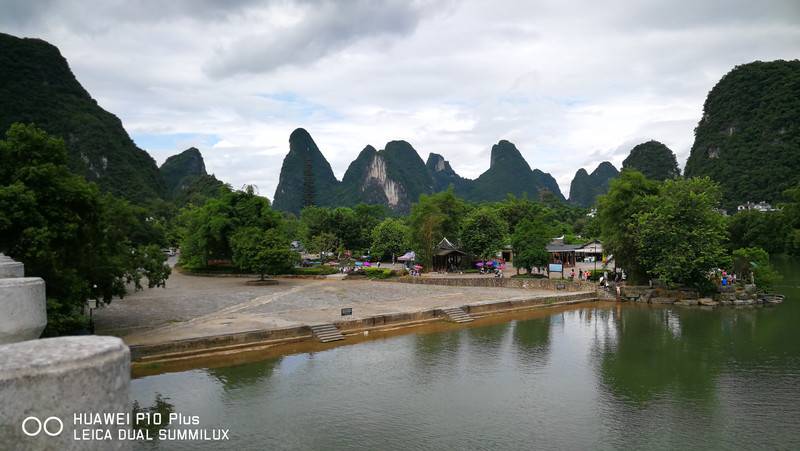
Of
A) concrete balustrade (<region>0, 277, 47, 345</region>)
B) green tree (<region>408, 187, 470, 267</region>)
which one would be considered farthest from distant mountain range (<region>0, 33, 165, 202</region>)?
concrete balustrade (<region>0, 277, 47, 345</region>)

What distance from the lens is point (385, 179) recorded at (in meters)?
149

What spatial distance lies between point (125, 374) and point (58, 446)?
0.58 m

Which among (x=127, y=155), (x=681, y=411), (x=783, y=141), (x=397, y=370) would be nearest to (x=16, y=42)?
(x=127, y=155)

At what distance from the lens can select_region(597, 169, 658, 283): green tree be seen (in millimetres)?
29891

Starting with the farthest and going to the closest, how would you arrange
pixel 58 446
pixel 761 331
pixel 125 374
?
pixel 761 331 → pixel 125 374 → pixel 58 446

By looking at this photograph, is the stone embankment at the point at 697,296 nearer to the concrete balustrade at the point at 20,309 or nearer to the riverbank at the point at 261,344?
the riverbank at the point at 261,344

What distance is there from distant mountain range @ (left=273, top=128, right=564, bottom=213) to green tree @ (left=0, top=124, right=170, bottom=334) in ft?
389

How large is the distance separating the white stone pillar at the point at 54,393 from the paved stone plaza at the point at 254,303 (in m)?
13.2

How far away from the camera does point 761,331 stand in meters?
20.4

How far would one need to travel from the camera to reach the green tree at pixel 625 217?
29.9 m

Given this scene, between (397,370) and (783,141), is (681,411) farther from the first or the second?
(783,141)

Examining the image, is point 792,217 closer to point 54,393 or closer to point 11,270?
point 11,270

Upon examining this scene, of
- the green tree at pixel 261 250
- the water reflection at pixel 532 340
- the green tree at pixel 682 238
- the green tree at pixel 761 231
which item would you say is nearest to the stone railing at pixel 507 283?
the green tree at pixel 682 238

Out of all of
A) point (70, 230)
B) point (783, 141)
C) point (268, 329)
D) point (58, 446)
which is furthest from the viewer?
point (783, 141)
